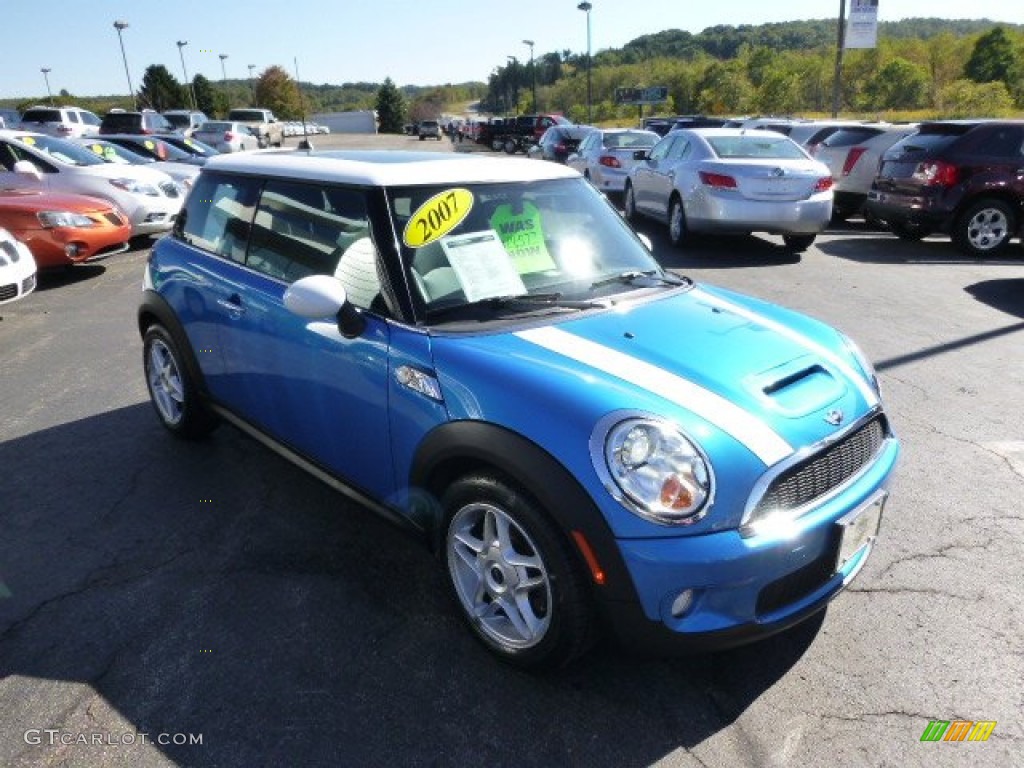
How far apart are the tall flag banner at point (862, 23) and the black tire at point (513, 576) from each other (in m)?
26.8

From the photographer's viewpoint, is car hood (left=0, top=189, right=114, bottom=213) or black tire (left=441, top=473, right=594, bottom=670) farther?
car hood (left=0, top=189, right=114, bottom=213)

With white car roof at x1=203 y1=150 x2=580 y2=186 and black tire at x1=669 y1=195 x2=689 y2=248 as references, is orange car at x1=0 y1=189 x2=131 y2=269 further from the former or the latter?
black tire at x1=669 y1=195 x2=689 y2=248

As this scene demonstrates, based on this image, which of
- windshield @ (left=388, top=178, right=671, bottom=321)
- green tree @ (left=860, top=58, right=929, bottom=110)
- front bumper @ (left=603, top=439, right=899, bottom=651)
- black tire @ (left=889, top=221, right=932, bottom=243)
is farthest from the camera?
green tree @ (left=860, top=58, right=929, bottom=110)

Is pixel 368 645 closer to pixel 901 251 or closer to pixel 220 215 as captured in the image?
pixel 220 215

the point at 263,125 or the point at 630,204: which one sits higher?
the point at 263,125

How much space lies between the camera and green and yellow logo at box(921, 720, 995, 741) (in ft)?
7.26

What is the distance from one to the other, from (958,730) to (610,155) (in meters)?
12.5

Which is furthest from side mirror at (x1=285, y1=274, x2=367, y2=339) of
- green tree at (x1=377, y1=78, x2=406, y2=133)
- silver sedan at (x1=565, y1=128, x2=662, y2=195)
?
green tree at (x1=377, y1=78, x2=406, y2=133)

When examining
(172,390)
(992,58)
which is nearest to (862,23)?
(172,390)

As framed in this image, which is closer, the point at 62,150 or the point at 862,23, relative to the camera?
the point at 62,150

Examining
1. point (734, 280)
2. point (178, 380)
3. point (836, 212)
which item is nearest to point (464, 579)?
point (178, 380)

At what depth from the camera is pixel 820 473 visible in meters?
2.31

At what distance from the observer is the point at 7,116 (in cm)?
3089

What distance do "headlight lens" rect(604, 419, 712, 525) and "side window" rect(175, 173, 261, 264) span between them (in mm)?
2247
